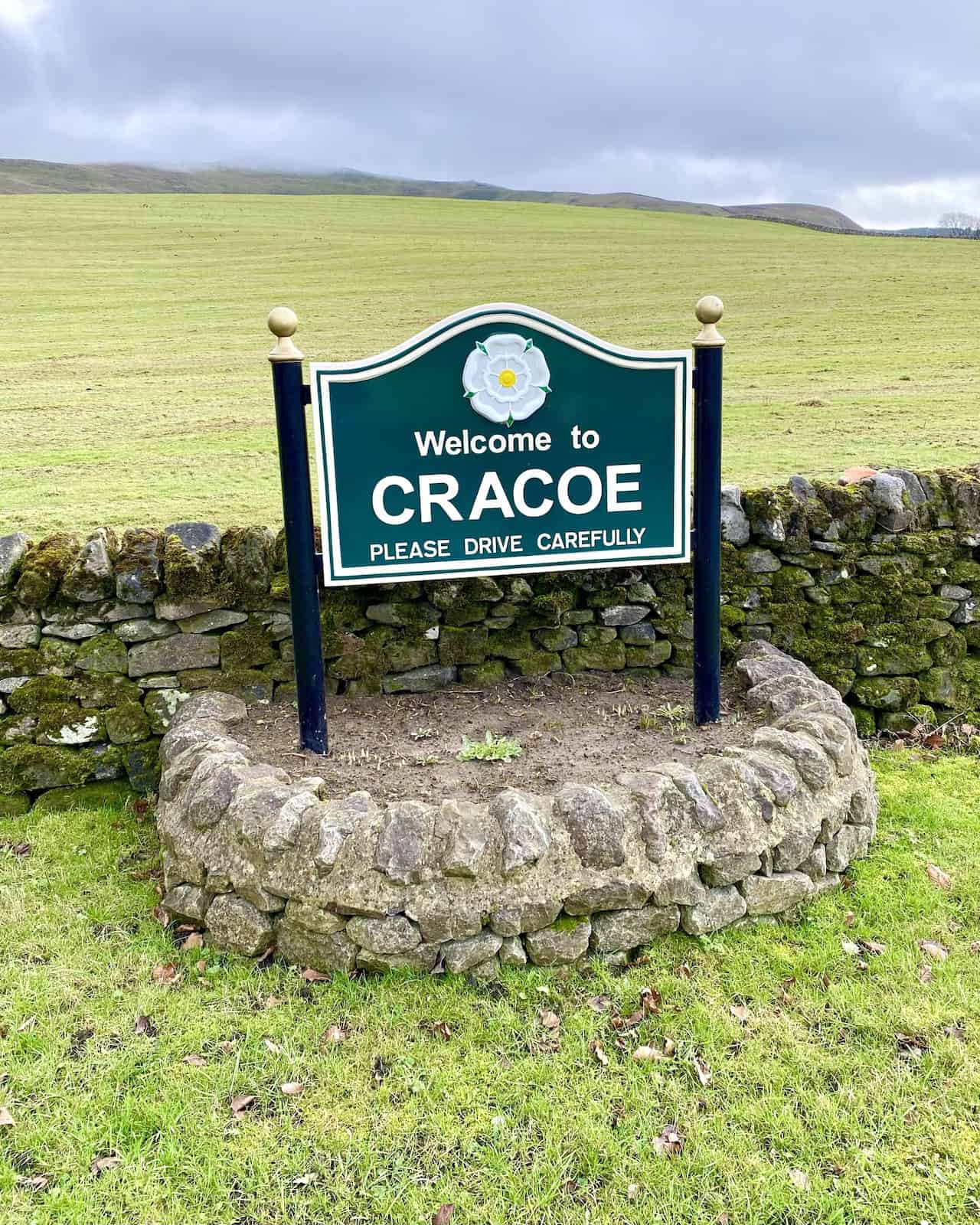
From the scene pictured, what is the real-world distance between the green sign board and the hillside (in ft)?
292

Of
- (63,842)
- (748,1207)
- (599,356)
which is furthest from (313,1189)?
(599,356)

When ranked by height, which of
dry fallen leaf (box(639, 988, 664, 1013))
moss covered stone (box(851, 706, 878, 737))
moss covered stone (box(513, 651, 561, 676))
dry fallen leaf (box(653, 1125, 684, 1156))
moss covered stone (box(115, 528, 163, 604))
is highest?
moss covered stone (box(115, 528, 163, 604))

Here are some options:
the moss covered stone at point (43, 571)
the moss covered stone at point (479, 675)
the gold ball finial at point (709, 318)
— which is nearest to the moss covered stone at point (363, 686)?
the moss covered stone at point (479, 675)

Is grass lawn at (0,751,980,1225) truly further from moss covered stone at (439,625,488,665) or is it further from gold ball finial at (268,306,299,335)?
gold ball finial at (268,306,299,335)

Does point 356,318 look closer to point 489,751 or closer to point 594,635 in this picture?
point 594,635

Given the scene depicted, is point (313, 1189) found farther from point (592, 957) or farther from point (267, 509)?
point (267, 509)

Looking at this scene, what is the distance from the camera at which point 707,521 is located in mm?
5438

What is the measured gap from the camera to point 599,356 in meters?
5.21

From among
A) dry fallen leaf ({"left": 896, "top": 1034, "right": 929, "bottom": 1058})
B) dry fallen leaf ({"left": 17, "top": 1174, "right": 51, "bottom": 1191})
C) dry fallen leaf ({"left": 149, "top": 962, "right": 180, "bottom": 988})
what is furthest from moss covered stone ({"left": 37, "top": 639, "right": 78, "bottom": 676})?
dry fallen leaf ({"left": 896, "top": 1034, "right": 929, "bottom": 1058})

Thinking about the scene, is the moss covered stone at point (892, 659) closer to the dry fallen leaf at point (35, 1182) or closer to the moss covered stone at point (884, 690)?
the moss covered stone at point (884, 690)

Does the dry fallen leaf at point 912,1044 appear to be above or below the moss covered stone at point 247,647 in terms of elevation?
below

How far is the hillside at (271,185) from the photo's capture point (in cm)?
10875

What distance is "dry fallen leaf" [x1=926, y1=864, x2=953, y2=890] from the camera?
15.9 feet

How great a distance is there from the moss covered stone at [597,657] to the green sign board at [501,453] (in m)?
0.93
